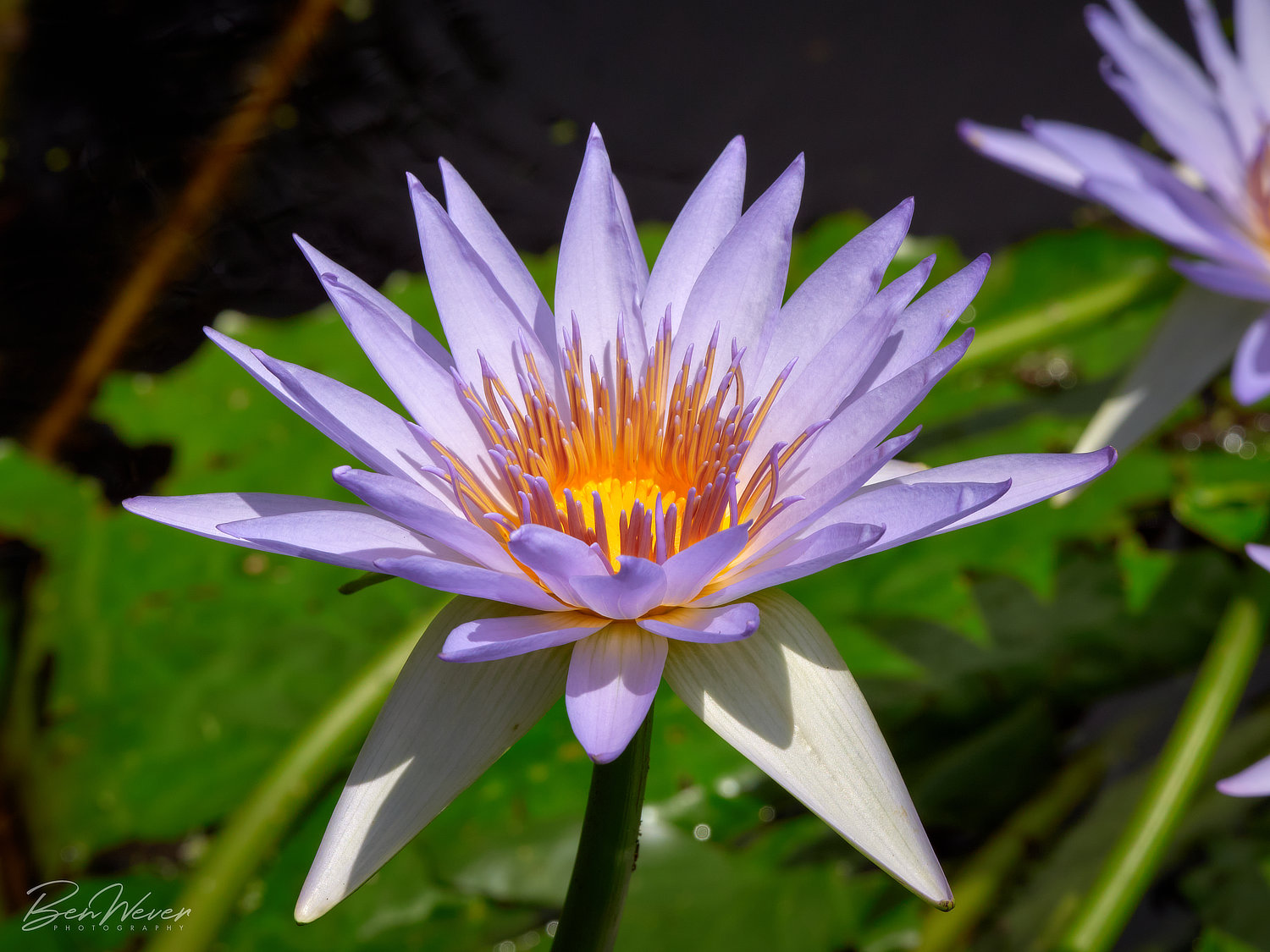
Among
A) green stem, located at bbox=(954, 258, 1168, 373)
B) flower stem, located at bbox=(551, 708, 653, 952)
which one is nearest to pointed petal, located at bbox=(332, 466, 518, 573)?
flower stem, located at bbox=(551, 708, 653, 952)

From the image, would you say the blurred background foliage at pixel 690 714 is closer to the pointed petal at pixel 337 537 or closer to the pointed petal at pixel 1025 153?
the pointed petal at pixel 1025 153

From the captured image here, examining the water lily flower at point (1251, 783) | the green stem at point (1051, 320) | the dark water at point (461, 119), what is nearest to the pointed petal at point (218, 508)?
Result: the water lily flower at point (1251, 783)

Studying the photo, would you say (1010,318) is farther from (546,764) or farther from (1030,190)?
(546,764)

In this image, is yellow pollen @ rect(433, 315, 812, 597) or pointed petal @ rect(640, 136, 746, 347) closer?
yellow pollen @ rect(433, 315, 812, 597)

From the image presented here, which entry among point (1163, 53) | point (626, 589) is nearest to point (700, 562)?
point (626, 589)

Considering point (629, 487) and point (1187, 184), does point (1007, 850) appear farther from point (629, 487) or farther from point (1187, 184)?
point (1187, 184)

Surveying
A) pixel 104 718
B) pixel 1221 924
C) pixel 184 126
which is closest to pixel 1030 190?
pixel 1221 924

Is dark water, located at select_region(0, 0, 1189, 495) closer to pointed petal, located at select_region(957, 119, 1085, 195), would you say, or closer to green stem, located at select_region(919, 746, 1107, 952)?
pointed petal, located at select_region(957, 119, 1085, 195)
